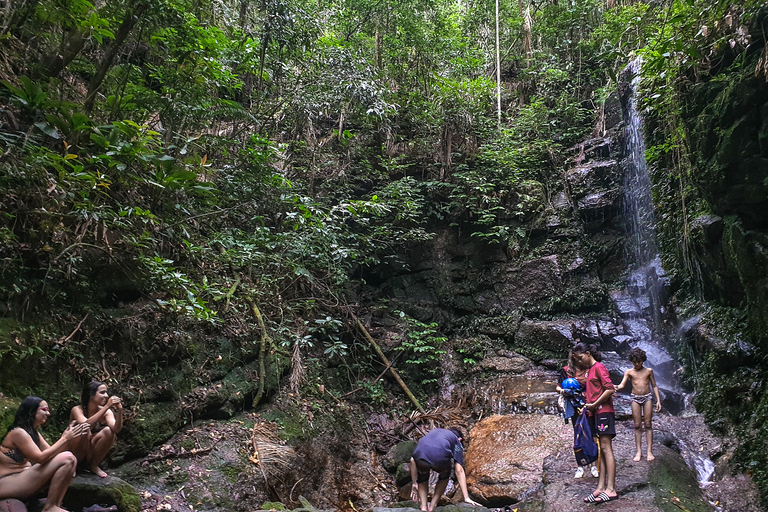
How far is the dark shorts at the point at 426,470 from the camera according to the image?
4844 mm

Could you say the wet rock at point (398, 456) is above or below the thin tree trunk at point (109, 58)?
below

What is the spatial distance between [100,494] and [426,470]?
3.27 metres

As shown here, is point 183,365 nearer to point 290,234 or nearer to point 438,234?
point 290,234

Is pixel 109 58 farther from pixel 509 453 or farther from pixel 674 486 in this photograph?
pixel 674 486

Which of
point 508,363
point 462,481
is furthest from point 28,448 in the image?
point 508,363

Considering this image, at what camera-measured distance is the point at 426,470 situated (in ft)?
16.1

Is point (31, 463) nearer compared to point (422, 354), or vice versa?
point (31, 463)

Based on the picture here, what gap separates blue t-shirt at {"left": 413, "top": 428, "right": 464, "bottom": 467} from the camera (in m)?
4.83

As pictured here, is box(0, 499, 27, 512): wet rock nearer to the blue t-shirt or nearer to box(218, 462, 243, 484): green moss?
box(218, 462, 243, 484): green moss

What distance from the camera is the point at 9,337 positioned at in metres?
3.73

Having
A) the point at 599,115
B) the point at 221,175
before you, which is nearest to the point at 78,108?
the point at 221,175

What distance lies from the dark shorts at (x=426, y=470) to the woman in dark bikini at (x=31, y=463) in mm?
3407

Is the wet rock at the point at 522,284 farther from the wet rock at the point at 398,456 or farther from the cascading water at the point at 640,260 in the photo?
the wet rock at the point at 398,456

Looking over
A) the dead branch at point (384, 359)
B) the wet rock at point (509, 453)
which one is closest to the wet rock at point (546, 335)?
the wet rock at point (509, 453)
